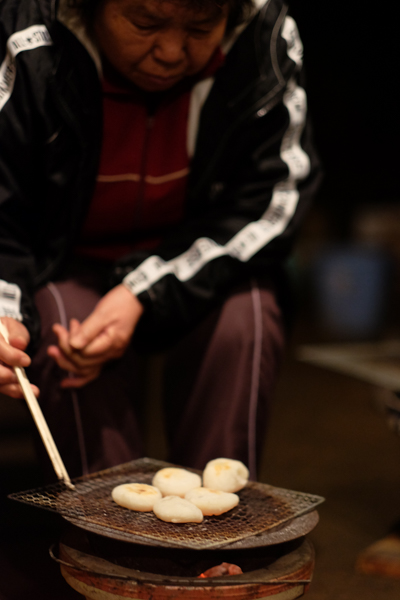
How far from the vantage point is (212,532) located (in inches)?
29.5

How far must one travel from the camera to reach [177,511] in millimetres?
760

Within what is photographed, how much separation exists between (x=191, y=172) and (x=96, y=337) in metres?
0.39

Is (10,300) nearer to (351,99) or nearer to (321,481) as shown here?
(321,481)

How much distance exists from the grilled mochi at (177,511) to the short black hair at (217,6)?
66 centimetres

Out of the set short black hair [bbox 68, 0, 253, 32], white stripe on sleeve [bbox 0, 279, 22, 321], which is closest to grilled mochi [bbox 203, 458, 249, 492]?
white stripe on sleeve [bbox 0, 279, 22, 321]

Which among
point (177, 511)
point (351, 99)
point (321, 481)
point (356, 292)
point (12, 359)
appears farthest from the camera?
point (351, 99)

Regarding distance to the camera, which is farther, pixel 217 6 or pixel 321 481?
pixel 321 481

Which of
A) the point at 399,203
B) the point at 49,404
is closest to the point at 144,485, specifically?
the point at 49,404

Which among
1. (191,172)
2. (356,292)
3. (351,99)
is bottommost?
(356,292)

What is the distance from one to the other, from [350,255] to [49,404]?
3664mm

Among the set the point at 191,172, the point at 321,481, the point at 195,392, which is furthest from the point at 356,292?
the point at 195,392

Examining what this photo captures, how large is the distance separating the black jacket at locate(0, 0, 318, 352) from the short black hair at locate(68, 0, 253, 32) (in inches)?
1.5

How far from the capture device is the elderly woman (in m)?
1.01

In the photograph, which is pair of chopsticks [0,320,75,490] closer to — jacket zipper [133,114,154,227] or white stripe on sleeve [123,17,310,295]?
white stripe on sleeve [123,17,310,295]
